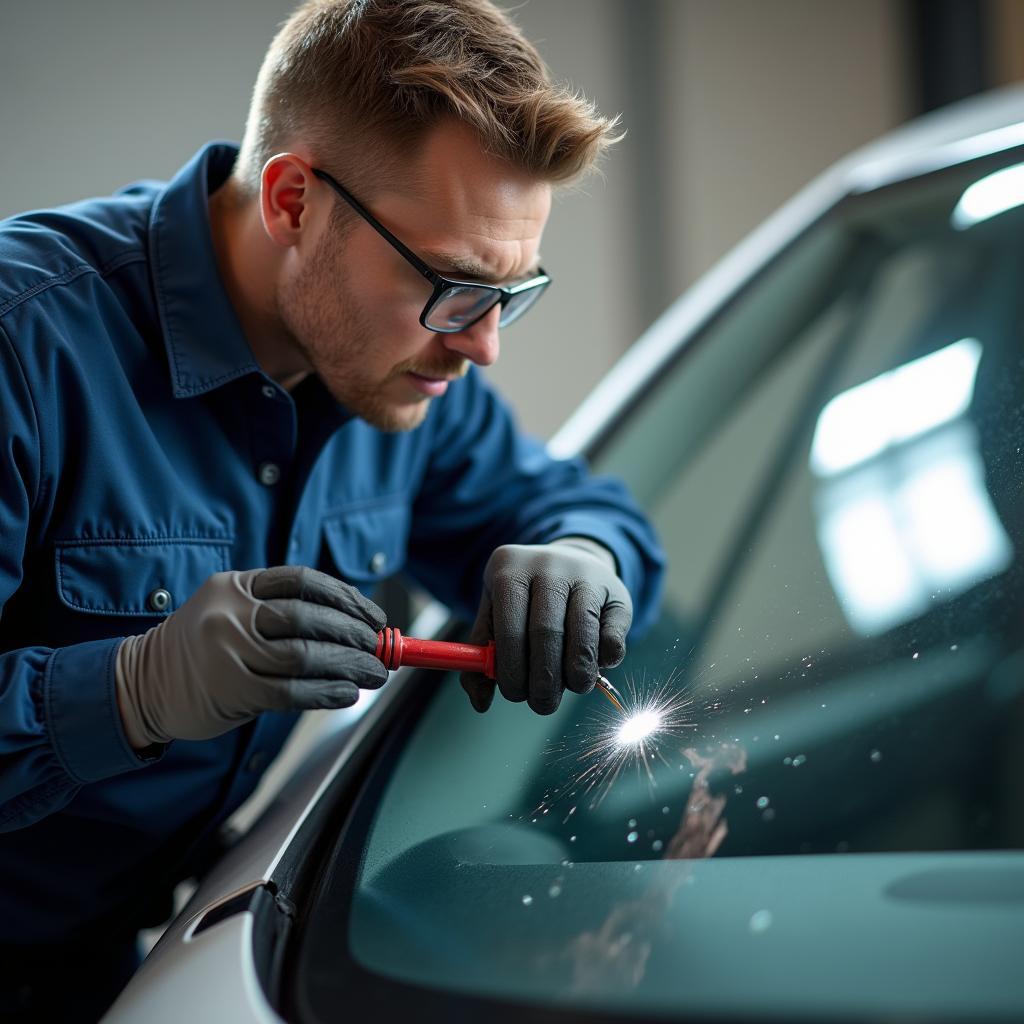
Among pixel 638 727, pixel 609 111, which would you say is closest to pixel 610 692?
pixel 638 727

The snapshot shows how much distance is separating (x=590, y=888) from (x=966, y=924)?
0.27m

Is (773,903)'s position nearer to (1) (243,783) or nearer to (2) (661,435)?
(1) (243,783)

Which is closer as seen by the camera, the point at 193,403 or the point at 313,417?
the point at 193,403

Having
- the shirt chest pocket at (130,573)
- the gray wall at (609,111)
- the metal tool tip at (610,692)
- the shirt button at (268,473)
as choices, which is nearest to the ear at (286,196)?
the shirt button at (268,473)

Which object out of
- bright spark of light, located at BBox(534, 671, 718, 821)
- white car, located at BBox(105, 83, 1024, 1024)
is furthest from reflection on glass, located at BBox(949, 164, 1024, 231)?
bright spark of light, located at BBox(534, 671, 718, 821)

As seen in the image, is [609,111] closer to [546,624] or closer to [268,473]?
[268,473]

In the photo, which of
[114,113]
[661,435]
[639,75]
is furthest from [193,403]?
[639,75]

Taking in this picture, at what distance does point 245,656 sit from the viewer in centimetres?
93

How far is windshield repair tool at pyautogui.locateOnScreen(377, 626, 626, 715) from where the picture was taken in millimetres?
1019

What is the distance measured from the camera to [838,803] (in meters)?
0.88

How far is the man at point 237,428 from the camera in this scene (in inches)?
38.6

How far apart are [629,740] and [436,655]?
203mm

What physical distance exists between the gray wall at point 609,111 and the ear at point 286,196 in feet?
4.33

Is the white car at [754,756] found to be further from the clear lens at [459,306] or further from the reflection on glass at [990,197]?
the clear lens at [459,306]
